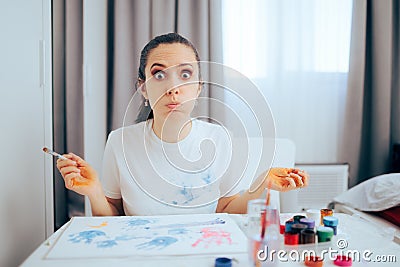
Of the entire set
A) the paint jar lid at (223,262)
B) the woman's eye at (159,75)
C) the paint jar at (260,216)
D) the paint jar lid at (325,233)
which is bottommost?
the paint jar lid at (223,262)

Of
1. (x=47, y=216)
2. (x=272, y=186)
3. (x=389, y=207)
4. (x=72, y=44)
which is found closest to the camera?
(x=272, y=186)

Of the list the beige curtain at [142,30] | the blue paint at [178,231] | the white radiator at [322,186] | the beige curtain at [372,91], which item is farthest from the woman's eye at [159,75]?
the beige curtain at [372,91]

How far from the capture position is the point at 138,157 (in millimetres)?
1139

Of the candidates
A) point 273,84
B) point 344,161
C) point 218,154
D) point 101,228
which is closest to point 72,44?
point 273,84

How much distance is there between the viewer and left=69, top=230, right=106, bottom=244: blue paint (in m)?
0.85

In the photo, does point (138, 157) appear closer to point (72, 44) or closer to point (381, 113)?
point (72, 44)

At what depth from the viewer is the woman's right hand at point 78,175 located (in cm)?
101

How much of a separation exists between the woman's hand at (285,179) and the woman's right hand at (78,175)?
418mm

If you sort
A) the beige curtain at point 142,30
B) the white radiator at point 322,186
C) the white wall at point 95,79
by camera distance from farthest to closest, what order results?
the white radiator at point 322,186 < the beige curtain at point 142,30 < the white wall at point 95,79

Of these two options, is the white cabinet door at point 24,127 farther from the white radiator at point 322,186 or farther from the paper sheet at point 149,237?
the white radiator at point 322,186

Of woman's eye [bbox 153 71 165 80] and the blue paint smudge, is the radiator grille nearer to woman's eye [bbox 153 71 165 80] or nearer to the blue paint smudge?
the blue paint smudge

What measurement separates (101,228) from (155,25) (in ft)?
4.09

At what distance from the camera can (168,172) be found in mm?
1122

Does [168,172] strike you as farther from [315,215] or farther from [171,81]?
[315,215]
